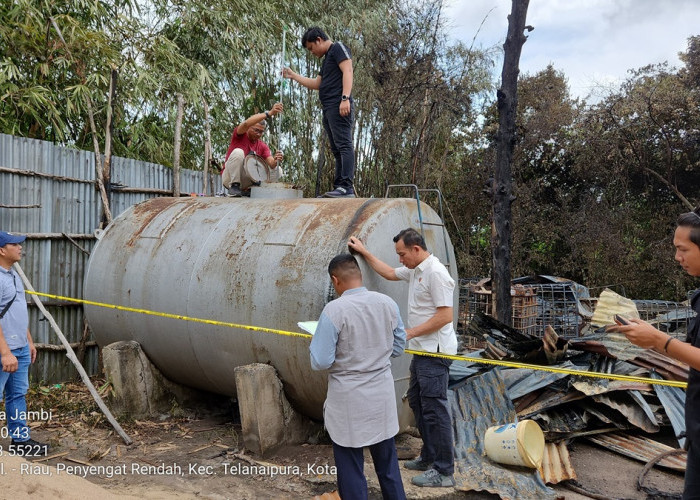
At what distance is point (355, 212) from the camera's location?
5.03 metres

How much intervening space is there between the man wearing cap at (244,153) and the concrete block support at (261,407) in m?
2.33

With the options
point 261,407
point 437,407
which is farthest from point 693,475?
point 261,407

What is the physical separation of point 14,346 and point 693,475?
4646 mm

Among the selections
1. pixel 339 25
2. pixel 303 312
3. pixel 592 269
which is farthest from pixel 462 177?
pixel 303 312

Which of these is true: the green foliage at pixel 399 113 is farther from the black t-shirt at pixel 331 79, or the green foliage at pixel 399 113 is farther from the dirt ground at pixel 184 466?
the dirt ground at pixel 184 466

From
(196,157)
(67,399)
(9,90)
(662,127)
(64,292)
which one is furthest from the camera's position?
(662,127)

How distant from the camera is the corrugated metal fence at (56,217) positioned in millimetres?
6414

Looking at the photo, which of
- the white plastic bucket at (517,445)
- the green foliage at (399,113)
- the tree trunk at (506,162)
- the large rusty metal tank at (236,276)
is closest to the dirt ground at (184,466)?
the white plastic bucket at (517,445)

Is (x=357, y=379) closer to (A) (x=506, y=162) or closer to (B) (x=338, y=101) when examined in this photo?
(B) (x=338, y=101)

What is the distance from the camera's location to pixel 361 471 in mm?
3512

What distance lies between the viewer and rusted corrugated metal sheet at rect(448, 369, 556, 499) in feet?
14.6

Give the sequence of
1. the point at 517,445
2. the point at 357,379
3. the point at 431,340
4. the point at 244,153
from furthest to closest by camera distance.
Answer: the point at 244,153 < the point at 517,445 < the point at 431,340 < the point at 357,379

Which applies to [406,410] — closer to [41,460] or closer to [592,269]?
[41,460]

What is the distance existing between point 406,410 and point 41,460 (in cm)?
301
